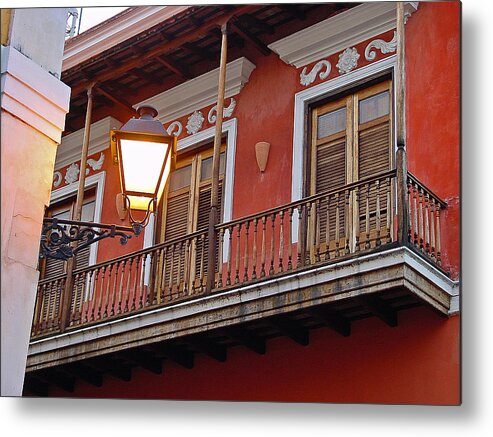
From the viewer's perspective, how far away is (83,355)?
805cm

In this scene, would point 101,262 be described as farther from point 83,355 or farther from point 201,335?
point 201,335

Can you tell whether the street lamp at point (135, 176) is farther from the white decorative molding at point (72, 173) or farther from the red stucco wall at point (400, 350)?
the white decorative molding at point (72, 173)

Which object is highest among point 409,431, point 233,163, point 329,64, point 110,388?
point 329,64

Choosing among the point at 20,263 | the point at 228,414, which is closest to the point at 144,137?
the point at 20,263

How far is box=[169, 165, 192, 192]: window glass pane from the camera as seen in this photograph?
896cm

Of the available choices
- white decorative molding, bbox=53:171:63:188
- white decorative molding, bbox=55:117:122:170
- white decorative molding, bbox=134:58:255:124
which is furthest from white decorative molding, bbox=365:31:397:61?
white decorative molding, bbox=53:171:63:188

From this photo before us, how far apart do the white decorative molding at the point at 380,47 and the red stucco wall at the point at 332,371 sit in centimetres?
198

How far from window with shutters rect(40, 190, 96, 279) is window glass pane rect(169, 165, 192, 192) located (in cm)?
87

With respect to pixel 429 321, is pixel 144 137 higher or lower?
higher

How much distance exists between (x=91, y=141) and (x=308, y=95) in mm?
2302

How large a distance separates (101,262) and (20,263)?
3.85 metres

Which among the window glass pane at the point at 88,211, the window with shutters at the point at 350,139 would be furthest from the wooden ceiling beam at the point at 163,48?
the window glass pane at the point at 88,211

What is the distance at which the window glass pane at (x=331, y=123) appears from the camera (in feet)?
26.2

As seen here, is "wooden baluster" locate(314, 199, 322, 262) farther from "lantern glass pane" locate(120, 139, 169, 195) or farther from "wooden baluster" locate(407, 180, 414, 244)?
"lantern glass pane" locate(120, 139, 169, 195)
